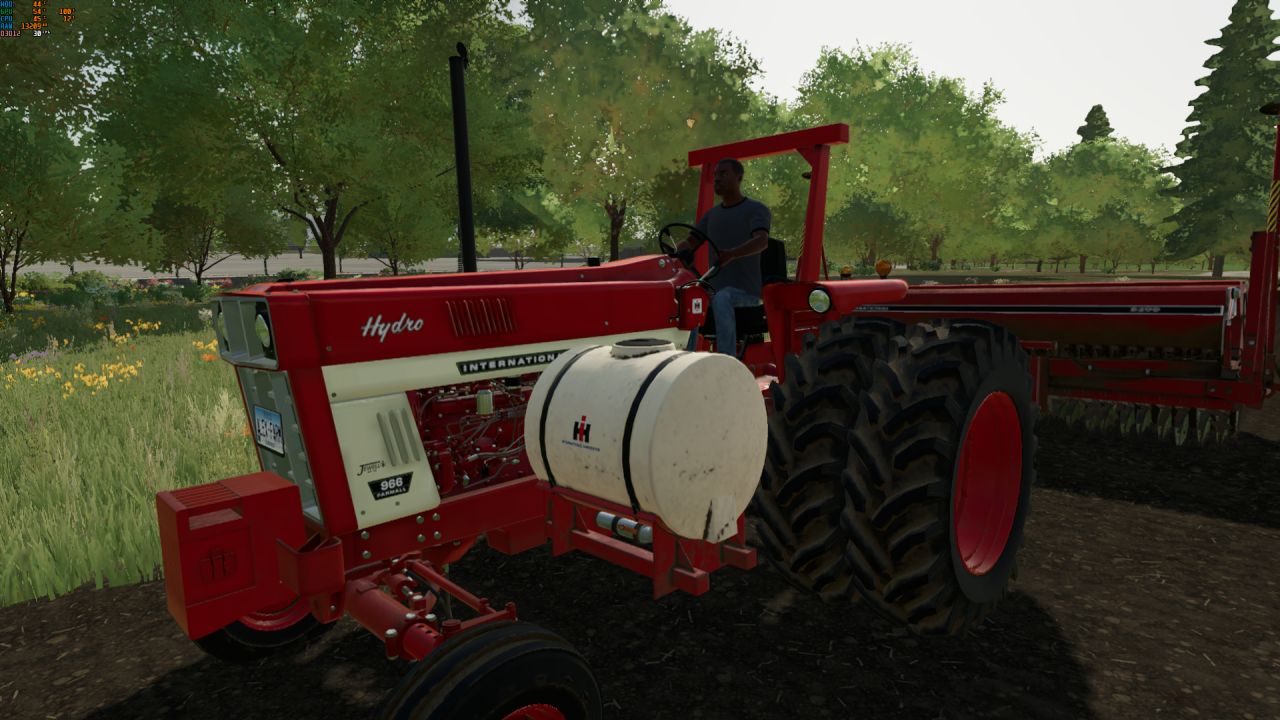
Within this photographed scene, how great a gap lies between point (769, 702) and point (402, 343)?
2.00 m

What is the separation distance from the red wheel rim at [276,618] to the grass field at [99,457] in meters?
1.35

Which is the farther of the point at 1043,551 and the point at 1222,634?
the point at 1043,551

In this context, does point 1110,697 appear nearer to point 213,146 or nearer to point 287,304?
point 287,304

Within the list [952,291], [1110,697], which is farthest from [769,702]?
[952,291]

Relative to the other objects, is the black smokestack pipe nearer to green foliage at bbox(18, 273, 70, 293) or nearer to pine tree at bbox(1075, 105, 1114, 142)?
green foliage at bbox(18, 273, 70, 293)

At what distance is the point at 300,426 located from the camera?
2559 mm

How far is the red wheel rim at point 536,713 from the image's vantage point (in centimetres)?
206

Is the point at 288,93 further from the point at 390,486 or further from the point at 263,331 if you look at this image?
the point at 390,486

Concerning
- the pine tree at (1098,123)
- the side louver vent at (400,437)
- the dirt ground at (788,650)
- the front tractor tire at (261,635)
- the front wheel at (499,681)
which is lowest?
the dirt ground at (788,650)

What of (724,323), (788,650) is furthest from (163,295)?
(788,650)

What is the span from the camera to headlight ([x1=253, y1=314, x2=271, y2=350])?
8.16 ft

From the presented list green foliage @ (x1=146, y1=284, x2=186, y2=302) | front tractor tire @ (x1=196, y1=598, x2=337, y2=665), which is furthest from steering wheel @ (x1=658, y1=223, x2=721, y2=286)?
green foliage @ (x1=146, y1=284, x2=186, y2=302)

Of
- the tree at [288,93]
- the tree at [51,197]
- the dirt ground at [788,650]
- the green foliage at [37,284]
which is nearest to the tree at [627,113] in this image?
the tree at [288,93]

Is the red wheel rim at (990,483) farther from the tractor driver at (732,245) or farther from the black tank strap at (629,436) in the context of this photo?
the black tank strap at (629,436)
